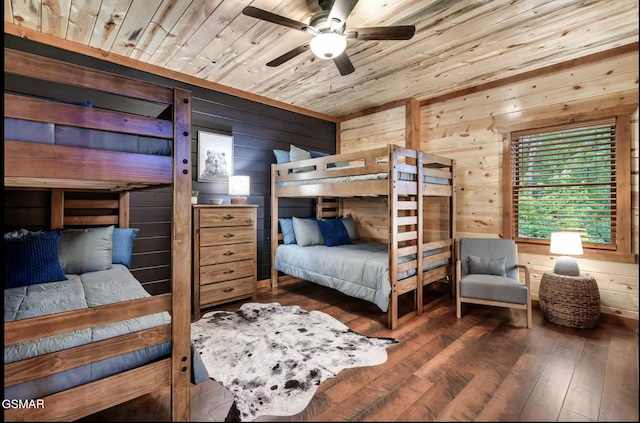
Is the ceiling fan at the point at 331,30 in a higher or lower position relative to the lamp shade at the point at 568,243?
higher

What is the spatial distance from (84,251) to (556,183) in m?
3.38

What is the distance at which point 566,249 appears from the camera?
2586mm

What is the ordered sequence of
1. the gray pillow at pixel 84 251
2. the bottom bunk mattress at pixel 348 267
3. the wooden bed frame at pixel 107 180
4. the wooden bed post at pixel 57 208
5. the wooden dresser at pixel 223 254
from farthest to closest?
the wooden dresser at pixel 223 254 < the bottom bunk mattress at pixel 348 267 < the wooden bed post at pixel 57 208 < the gray pillow at pixel 84 251 < the wooden bed frame at pixel 107 180

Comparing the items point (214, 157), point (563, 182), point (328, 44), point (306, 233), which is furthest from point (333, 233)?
point (563, 182)

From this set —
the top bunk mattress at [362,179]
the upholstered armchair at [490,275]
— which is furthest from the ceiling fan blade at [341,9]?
the upholstered armchair at [490,275]

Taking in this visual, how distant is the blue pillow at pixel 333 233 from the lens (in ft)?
12.5

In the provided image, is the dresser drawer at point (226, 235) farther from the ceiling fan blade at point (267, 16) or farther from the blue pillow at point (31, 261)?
the ceiling fan blade at point (267, 16)

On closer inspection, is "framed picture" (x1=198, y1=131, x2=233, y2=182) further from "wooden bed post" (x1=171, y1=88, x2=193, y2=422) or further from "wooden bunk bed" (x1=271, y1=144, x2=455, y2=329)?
"wooden bed post" (x1=171, y1=88, x2=193, y2=422)

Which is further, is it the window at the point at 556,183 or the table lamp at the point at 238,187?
the table lamp at the point at 238,187

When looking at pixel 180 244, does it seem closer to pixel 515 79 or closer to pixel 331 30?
pixel 331 30

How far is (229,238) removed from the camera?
324 cm

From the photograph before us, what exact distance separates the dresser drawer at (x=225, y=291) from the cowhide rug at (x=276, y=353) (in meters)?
0.16

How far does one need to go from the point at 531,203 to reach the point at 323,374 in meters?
2.42

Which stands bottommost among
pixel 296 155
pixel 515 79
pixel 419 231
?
pixel 419 231
